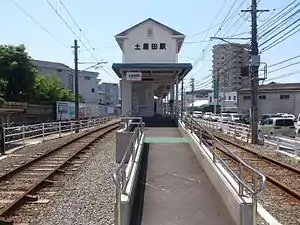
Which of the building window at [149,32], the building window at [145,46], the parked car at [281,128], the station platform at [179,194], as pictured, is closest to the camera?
the station platform at [179,194]

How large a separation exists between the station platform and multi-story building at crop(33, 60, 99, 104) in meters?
66.7

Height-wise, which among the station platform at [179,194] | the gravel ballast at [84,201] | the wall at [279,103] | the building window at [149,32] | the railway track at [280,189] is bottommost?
the railway track at [280,189]

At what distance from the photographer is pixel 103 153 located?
713 inches

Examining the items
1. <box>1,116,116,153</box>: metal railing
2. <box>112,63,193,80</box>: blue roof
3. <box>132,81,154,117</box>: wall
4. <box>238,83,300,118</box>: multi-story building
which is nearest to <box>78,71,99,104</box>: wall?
<box>238,83,300,118</box>: multi-story building

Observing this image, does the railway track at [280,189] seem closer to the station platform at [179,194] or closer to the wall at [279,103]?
the station platform at [179,194]

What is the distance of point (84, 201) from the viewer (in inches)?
359

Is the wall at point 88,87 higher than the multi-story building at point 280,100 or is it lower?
higher

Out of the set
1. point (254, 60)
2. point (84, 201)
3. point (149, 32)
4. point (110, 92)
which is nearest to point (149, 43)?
point (149, 32)

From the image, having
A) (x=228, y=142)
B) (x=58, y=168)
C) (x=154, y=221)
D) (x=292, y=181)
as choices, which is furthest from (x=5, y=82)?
(x=154, y=221)

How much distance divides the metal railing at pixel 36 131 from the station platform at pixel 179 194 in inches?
388

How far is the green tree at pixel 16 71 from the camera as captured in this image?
1548 inches

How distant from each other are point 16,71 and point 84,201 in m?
33.0

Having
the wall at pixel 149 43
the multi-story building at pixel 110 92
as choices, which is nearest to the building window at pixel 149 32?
→ the wall at pixel 149 43

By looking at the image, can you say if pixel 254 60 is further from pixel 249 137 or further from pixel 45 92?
pixel 45 92
